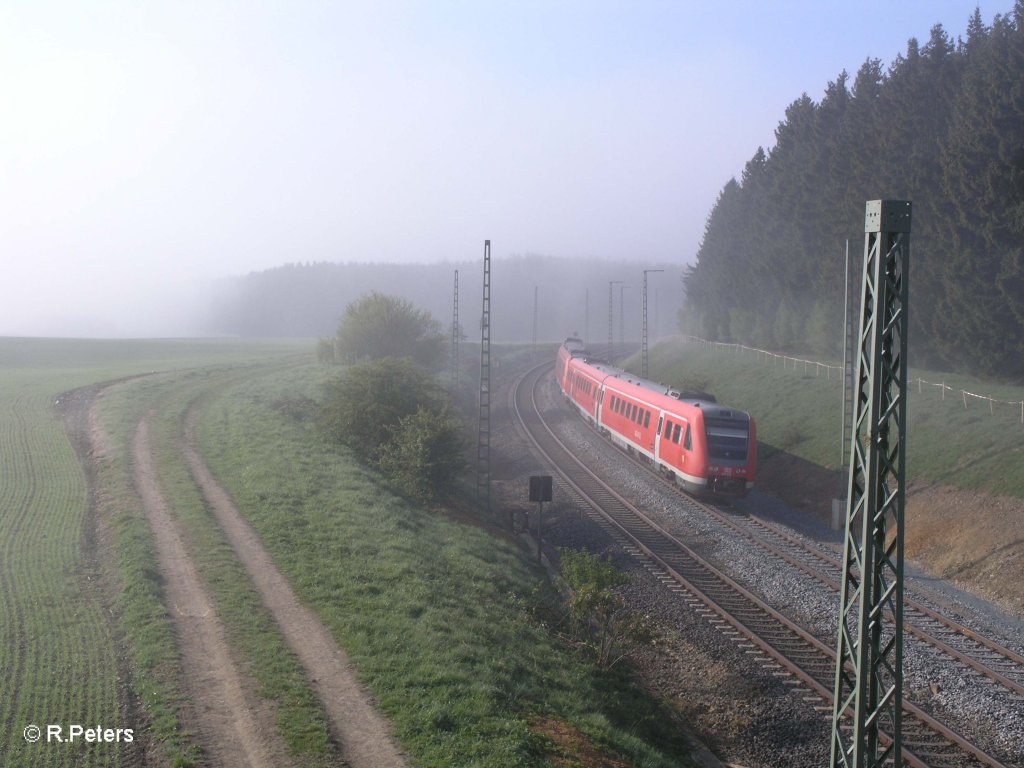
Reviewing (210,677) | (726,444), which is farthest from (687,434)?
(210,677)

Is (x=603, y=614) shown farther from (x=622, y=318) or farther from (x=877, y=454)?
(x=622, y=318)

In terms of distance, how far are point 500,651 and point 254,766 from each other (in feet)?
15.8

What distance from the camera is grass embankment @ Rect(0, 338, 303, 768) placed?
31.3ft

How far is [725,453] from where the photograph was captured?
25.8 meters

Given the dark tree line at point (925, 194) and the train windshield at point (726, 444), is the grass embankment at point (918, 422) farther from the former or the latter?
the train windshield at point (726, 444)

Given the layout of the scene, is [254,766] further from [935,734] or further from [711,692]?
[935,734]

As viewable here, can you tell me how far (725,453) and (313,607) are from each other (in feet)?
50.6

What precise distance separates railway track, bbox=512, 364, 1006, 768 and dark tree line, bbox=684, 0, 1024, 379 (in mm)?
15925

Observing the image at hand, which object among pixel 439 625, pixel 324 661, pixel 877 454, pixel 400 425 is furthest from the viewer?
pixel 400 425

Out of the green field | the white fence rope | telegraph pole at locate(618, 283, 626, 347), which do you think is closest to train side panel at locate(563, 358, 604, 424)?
the white fence rope

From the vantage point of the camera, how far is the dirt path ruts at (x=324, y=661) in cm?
958

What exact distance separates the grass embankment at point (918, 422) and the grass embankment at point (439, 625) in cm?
1328

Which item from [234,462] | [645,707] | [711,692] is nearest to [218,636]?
[645,707]

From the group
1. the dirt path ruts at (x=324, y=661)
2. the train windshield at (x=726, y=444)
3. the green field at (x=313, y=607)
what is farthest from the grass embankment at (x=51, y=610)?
the train windshield at (x=726, y=444)
